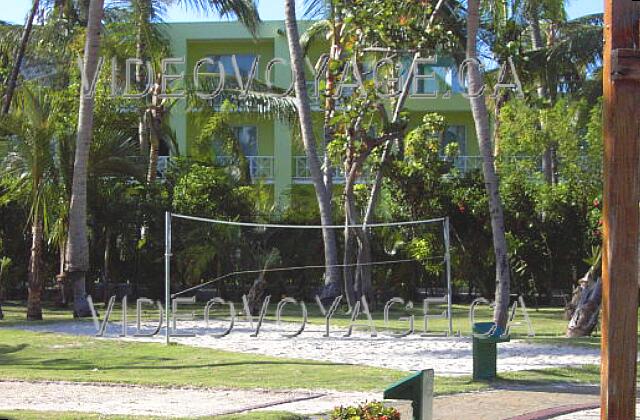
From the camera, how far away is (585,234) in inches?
1137

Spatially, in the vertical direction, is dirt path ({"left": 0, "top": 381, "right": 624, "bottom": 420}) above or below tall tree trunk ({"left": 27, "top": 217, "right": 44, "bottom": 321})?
below

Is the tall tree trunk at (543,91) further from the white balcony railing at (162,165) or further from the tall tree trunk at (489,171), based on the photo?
Answer: the white balcony railing at (162,165)

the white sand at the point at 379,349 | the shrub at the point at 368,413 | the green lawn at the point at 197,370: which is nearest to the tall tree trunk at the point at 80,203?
the white sand at the point at 379,349

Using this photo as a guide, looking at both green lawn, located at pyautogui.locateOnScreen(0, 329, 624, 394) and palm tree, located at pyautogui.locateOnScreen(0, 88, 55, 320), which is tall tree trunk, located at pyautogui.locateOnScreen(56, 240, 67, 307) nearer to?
palm tree, located at pyautogui.locateOnScreen(0, 88, 55, 320)

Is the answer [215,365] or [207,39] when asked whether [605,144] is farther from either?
[207,39]

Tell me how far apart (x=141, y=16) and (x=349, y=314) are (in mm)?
10290

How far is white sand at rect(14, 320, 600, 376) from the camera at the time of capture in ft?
48.8

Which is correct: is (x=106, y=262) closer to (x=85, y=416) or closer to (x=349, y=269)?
(x=349, y=269)

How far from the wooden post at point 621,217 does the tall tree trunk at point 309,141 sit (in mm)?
17597

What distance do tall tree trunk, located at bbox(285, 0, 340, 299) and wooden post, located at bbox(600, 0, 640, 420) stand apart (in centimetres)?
1760

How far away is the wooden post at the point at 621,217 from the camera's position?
595cm

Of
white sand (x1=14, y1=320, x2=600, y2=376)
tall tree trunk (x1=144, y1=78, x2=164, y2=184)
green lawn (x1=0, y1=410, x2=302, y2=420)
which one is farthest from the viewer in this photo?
tall tree trunk (x1=144, y1=78, x2=164, y2=184)

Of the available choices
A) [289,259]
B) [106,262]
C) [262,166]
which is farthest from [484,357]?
[262,166]

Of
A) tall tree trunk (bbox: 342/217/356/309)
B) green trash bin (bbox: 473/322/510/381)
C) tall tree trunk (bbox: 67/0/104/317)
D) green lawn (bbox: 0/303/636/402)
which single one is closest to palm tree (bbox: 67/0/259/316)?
tall tree trunk (bbox: 67/0/104/317)
